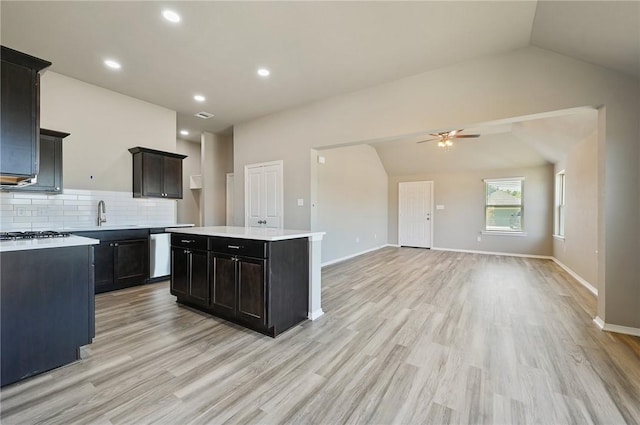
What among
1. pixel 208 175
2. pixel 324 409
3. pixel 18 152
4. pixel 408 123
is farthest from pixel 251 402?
pixel 208 175

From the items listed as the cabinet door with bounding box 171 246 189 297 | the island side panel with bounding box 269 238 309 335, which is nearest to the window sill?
the island side panel with bounding box 269 238 309 335

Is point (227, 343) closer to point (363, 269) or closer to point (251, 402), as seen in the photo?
point (251, 402)

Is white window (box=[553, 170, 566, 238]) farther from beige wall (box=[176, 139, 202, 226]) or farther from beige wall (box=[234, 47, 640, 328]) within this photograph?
beige wall (box=[176, 139, 202, 226])

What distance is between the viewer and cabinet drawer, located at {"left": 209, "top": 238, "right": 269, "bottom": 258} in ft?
8.02

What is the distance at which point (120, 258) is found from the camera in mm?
3869

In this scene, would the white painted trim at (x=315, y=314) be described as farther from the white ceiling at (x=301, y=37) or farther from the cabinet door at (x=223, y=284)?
the white ceiling at (x=301, y=37)

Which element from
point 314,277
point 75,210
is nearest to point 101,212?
point 75,210

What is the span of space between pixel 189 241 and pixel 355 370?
7.28 feet

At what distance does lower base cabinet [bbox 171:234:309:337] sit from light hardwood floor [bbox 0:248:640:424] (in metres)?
0.16

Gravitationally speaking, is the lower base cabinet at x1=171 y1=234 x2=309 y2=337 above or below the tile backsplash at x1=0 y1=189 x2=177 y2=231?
below

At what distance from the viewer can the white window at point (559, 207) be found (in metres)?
5.80

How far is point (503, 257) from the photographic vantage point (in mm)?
6641

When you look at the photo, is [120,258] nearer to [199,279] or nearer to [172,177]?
[172,177]

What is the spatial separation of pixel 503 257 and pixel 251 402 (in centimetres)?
705
